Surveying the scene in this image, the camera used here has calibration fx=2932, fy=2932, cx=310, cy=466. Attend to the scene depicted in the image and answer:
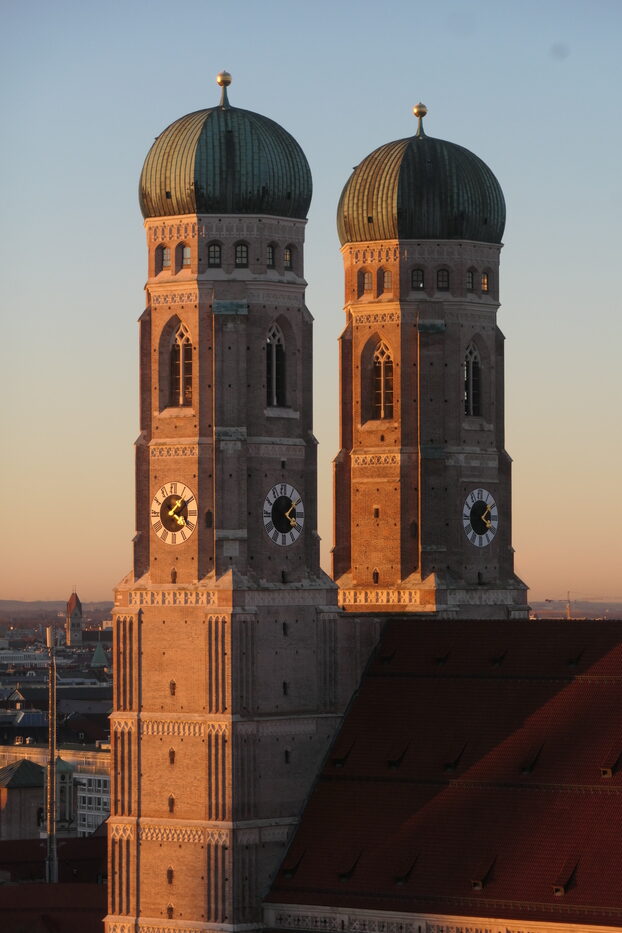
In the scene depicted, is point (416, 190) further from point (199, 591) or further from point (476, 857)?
point (476, 857)

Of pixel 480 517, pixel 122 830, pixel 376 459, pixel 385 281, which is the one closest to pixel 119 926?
pixel 122 830

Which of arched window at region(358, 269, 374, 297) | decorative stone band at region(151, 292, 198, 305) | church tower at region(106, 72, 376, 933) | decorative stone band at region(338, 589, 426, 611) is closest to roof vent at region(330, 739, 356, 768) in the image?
church tower at region(106, 72, 376, 933)

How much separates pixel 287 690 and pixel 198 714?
3994 mm

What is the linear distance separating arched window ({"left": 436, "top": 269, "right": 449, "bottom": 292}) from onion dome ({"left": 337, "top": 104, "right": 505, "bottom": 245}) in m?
1.46

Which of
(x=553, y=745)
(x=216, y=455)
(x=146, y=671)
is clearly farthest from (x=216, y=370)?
(x=553, y=745)

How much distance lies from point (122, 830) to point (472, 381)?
83.1 ft

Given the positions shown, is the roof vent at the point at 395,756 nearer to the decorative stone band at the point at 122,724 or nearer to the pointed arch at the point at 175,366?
the decorative stone band at the point at 122,724

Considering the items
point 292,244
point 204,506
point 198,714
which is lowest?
point 198,714

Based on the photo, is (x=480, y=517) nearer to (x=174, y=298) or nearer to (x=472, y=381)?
(x=472, y=381)

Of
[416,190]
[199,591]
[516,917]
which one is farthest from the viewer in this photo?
[416,190]

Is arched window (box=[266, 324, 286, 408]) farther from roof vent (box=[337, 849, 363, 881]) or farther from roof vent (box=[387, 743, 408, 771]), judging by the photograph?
roof vent (box=[337, 849, 363, 881])

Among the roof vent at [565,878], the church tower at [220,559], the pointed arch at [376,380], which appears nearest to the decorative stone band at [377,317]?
the pointed arch at [376,380]

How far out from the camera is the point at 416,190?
12412 cm

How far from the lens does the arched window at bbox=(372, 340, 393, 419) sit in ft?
406
